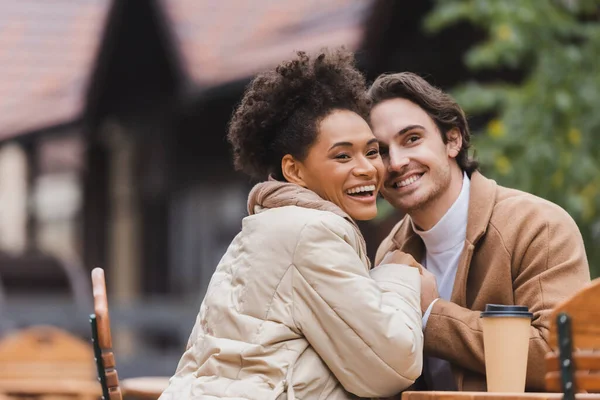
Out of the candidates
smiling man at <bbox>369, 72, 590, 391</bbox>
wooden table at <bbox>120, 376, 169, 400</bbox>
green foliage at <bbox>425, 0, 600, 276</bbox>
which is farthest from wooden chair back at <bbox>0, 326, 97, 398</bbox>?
smiling man at <bbox>369, 72, 590, 391</bbox>

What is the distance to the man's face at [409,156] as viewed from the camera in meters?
3.53

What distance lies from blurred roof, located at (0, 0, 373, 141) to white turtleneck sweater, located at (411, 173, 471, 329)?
458 cm

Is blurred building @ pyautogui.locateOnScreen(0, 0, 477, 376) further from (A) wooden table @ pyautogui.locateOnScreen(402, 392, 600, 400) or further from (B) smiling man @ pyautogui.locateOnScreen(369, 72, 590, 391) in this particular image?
(A) wooden table @ pyautogui.locateOnScreen(402, 392, 600, 400)

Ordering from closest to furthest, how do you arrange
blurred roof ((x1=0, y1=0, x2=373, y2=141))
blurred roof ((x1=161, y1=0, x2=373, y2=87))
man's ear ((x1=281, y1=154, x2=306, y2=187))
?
man's ear ((x1=281, y1=154, x2=306, y2=187)), blurred roof ((x1=161, y1=0, x2=373, y2=87)), blurred roof ((x1=0, y1=0, x2=373, y2=141))

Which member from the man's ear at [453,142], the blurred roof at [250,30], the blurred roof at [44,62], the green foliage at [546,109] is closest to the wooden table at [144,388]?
the man's ear at [453,142]

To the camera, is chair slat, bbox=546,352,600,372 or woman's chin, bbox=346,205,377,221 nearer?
chair slat, bbox=546,352,600,372

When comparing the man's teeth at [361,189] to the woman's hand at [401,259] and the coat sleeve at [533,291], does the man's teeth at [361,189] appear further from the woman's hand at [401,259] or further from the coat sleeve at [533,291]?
the coat sleeve at [533,291]

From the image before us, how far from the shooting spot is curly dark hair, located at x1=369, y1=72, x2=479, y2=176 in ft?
11.8

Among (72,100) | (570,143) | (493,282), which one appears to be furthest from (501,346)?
(72,100)

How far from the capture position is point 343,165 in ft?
10.4

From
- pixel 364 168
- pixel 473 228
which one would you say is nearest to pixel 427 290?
pixel 473 228

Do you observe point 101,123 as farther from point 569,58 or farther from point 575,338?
point 575,338

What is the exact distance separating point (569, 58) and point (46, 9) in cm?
647

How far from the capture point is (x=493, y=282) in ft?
10.9
